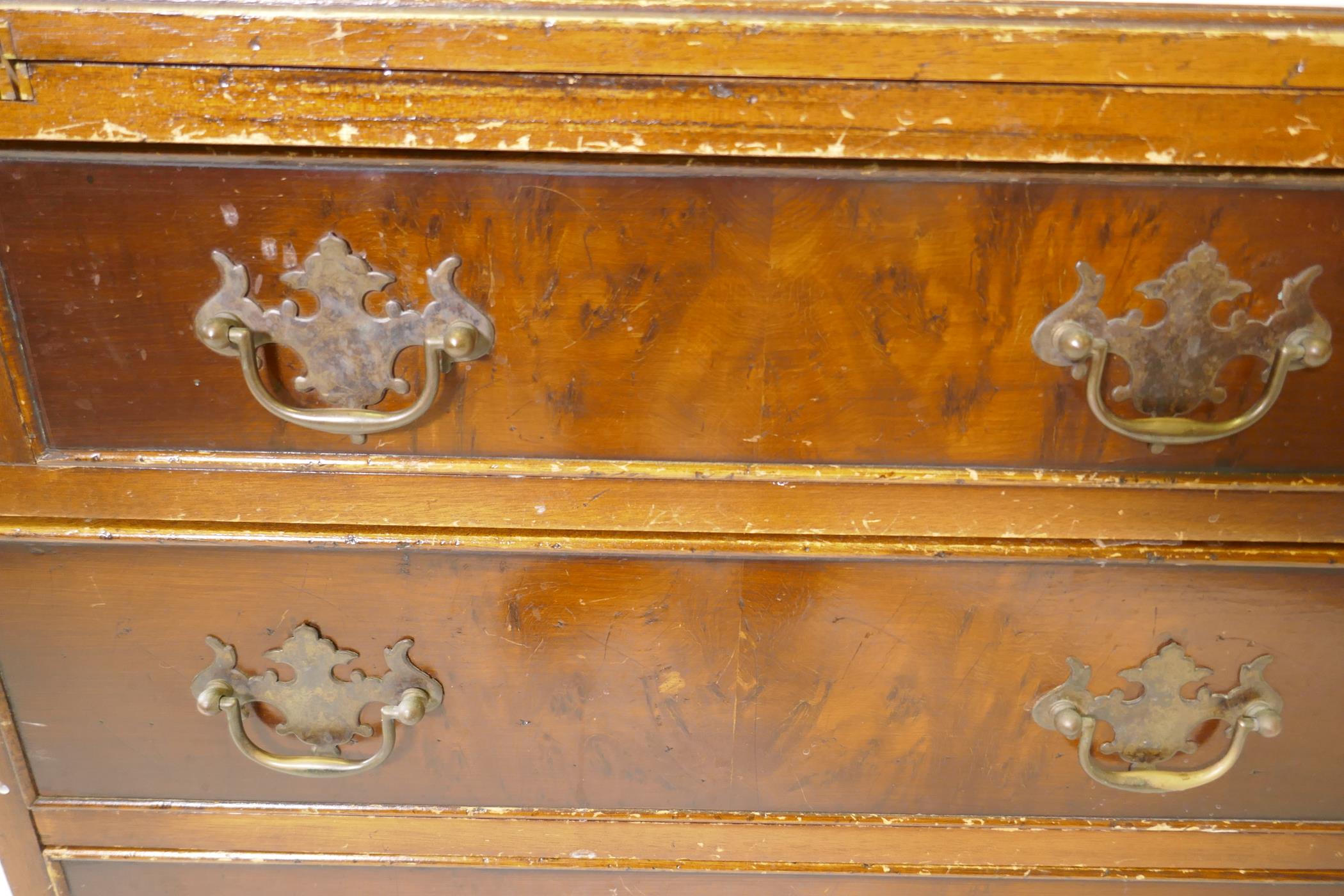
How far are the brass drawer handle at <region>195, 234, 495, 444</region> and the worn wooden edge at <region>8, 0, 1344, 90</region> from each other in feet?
0.33

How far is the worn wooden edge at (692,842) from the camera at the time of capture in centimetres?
65

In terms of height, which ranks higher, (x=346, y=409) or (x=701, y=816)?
(x=346, y=409)

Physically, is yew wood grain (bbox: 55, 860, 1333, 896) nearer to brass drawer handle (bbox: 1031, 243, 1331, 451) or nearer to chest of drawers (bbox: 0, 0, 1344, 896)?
chest of drawers (bbox: 0, 0, 1344, 896)

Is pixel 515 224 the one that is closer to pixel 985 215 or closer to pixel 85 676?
pixel 985 215

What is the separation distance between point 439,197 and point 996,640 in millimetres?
432

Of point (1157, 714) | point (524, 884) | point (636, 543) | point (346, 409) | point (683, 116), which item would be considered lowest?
point (524, 884)

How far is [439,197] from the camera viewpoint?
47 centimetres

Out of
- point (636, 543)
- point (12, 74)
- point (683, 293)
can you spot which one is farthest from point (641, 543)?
point (12, 74)

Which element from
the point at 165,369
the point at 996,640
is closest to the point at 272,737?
the point at 165,369

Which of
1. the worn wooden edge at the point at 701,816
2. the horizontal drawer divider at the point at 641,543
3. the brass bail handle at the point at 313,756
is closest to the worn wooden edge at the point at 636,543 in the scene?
the horizontal drawer divider at the point at 641,543

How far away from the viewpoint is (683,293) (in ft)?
1.62

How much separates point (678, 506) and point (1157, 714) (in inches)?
13.7

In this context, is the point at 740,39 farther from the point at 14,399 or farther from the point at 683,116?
the point at 14,399

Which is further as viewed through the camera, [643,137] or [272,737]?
[272,737]
